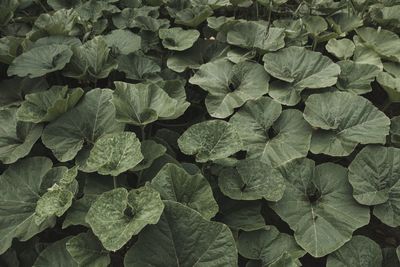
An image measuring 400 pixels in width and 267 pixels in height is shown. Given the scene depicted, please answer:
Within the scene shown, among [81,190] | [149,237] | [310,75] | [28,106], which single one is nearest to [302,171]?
[310,75]

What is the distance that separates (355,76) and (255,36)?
0.65 meters

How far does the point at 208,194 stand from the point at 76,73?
3.90 ft

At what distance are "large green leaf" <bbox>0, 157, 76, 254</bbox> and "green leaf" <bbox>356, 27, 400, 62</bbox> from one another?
2031 mm

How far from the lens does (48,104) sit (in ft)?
7.21

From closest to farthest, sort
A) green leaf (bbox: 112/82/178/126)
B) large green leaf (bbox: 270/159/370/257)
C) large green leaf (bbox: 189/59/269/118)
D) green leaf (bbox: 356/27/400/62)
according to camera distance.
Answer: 1. large green leaf (bbox: 270/159/370/257)
2. green leaf (bbox: 112/82/178/126)
3. large green leaf (bbox: 189/59/269/118)
4. green leaf (bbox: 356/27/400/62)

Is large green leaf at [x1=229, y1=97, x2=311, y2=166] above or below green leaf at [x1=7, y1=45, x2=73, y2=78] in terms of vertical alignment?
below

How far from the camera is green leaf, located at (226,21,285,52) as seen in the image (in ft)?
8.50

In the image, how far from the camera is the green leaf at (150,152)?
1.91 m

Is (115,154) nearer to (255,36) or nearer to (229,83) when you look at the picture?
(229,83)

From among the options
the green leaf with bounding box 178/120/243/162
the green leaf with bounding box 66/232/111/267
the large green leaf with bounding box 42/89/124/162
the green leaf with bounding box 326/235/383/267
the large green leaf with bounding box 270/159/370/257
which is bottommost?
the green leaf with bounding box 326/235/383/267

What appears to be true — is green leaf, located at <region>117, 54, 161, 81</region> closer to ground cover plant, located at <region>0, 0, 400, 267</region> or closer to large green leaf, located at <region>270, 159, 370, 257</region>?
ground cover plant, located at <region>0, 0, 400, 267</region>

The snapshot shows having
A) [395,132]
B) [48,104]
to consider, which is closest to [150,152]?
[48,104]

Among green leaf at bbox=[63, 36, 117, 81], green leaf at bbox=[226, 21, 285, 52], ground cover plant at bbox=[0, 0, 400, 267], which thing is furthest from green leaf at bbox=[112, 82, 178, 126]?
green leaf at bbox=[226, 21, 285, 52]

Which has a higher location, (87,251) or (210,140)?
(210,140)
